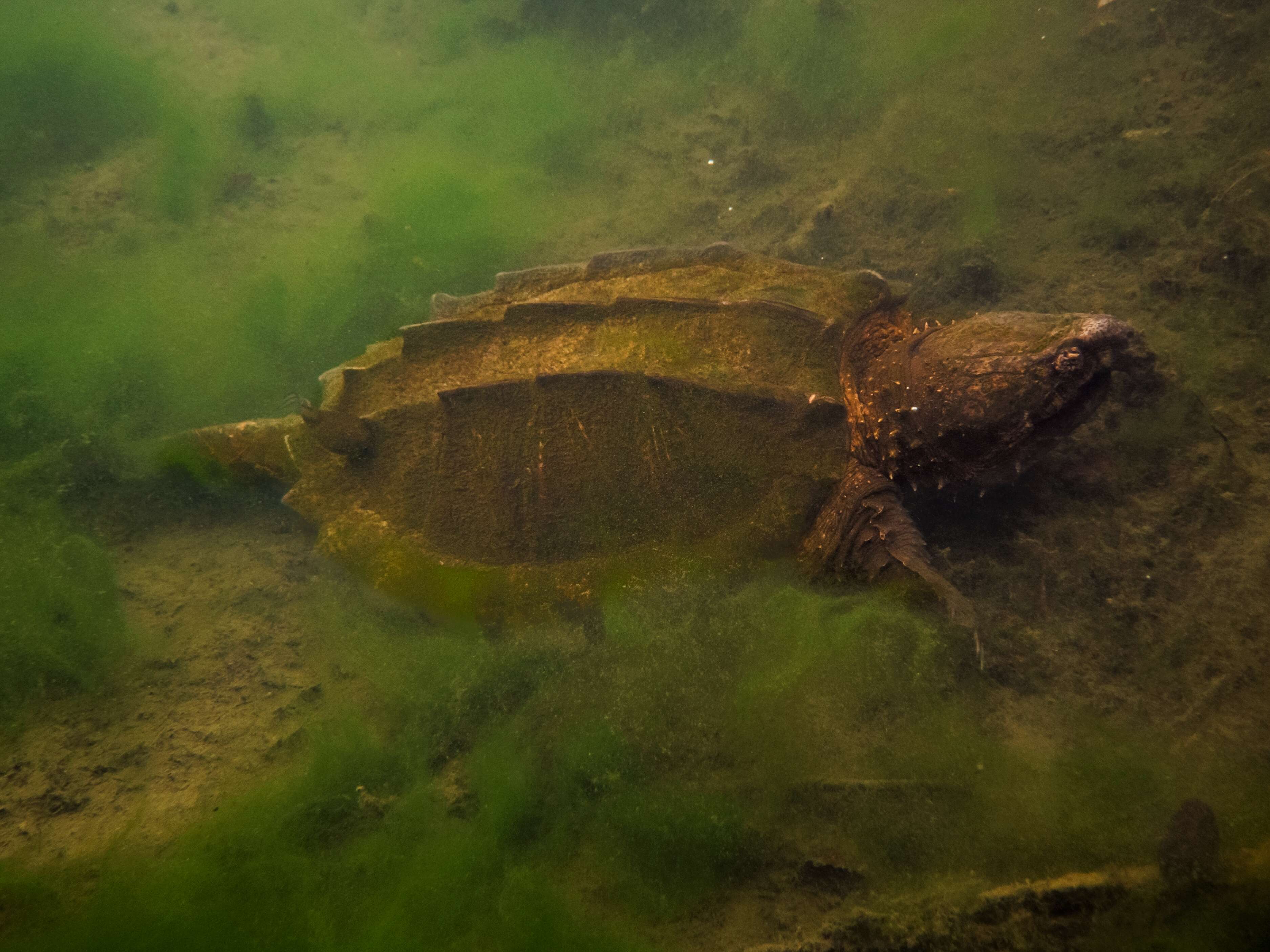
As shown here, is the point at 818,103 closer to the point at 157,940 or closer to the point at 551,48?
the point at 551,48

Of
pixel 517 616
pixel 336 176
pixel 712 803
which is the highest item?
pixel 336 176

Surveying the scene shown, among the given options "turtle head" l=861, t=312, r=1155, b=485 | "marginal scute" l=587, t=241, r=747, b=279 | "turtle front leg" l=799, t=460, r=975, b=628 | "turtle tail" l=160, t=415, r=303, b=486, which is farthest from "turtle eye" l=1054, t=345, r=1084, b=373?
"turtle tail" l=160, t=415, r=303, b=486

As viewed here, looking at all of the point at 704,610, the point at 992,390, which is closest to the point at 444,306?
the point at 704,610

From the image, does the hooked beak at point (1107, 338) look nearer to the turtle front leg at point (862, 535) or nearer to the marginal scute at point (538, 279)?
the turtle front leg at point (862, 535)

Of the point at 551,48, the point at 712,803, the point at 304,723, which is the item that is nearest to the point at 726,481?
the point at 712,803

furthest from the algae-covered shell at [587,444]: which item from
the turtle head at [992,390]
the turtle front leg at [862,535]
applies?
the turtle head at [992,390]
